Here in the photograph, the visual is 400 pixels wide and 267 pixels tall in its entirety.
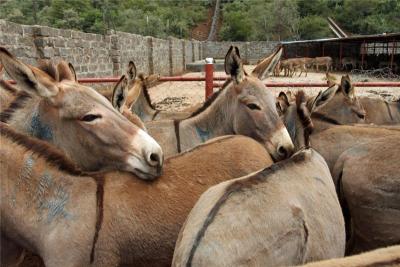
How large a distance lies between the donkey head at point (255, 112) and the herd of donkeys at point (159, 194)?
0.11ft

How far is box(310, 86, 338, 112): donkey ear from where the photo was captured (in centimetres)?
413

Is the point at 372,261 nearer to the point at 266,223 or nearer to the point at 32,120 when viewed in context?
the point at 266,223

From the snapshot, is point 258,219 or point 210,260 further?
point 258,219

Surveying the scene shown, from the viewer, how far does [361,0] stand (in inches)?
2539

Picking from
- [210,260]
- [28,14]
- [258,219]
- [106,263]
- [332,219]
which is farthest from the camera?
[28,14]

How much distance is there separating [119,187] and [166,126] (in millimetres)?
1615

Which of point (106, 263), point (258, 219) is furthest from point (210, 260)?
point (106, 263)

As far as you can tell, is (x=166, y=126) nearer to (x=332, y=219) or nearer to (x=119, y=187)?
(x=119, y=187)

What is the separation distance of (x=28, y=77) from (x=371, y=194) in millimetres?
2391

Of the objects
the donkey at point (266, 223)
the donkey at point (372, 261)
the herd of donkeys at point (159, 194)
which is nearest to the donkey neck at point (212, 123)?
the herd of donkeys at point (159, 194)

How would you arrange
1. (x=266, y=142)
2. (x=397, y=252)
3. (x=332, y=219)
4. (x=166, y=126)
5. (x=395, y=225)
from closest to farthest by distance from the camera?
(x=397, y=252) < (x=332, y=219) < (x=395, y=225) < (x=266, y=142) < (x=166, y=126)

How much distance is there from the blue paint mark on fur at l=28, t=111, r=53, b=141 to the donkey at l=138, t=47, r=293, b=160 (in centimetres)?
127

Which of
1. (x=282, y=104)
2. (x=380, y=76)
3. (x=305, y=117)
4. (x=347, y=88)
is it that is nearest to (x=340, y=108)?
(x=347, y=88)

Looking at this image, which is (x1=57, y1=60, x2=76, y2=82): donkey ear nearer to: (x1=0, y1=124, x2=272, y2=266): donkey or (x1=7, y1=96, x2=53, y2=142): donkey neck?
(x1=7, y1=96, x2=53, y2=142): donkey neck
